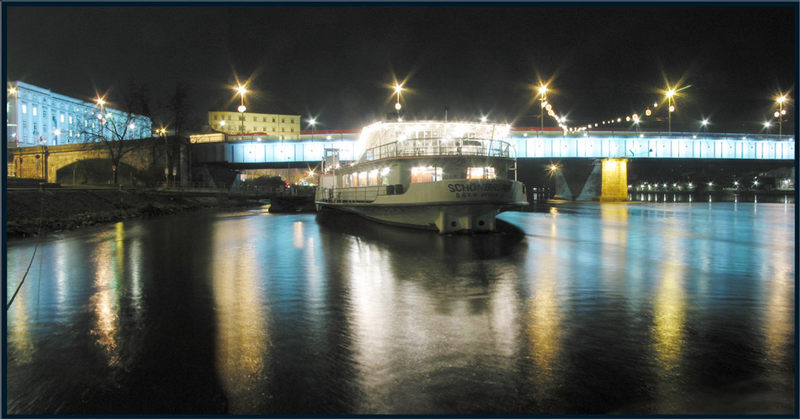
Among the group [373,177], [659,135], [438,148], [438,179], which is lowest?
[438,179]

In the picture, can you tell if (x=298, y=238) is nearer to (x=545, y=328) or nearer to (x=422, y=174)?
(x=422, y=174)

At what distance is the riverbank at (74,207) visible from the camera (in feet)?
77.7

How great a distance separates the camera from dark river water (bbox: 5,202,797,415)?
5004mm

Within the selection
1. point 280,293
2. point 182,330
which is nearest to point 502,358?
point 182,330

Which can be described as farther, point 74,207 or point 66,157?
point 66,157

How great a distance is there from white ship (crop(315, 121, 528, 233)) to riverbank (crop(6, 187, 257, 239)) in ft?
50.3

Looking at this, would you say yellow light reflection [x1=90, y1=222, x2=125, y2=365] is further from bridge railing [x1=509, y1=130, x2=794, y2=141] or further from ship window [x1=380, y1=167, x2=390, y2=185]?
bridge railing [x1=509, y1=130, x2=794, y2=141]

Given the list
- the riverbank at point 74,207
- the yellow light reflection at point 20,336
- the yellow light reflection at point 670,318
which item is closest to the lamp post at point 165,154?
the riverbank at point 74,207

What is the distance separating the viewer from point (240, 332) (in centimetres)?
726

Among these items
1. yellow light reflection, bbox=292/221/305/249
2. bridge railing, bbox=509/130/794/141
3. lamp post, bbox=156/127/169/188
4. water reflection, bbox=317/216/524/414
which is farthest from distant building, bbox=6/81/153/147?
water reflection, bbox=317/216/524/414

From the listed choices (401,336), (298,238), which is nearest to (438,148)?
(298,238)

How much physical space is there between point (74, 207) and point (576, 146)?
59.7 m

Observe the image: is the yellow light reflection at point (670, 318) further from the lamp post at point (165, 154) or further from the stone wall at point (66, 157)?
the stone wall at point (66, 157)

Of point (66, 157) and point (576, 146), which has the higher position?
point (576, 146)
